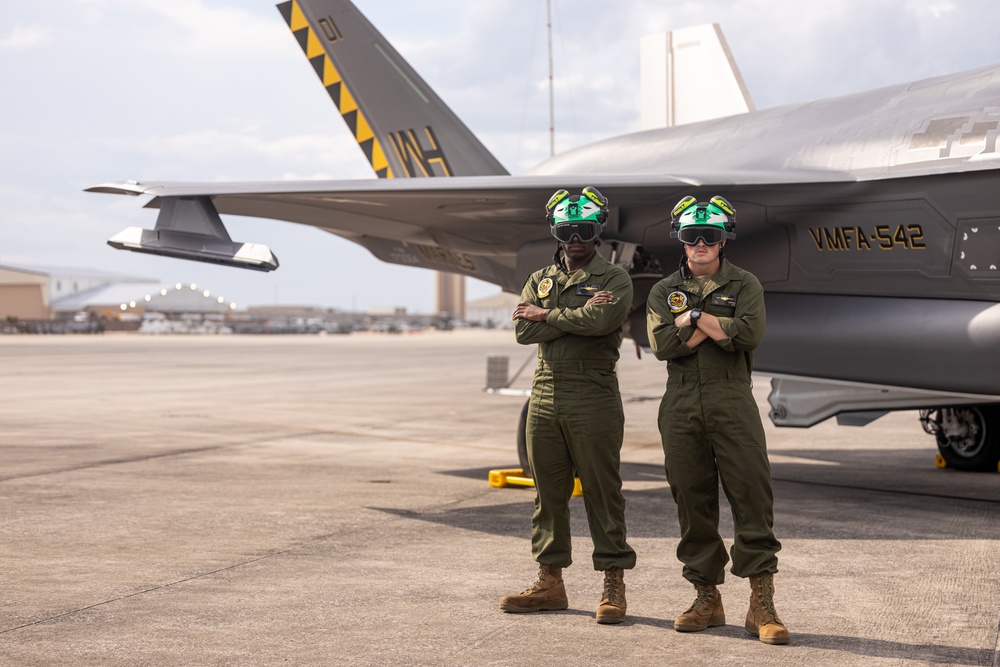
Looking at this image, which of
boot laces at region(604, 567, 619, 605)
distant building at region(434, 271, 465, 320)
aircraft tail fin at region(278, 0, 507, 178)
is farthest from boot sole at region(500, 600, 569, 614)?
distant building at region(434, 271, 465, 320)

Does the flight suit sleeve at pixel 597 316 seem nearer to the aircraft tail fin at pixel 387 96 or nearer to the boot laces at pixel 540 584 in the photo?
the boot laces at pixel 540 584

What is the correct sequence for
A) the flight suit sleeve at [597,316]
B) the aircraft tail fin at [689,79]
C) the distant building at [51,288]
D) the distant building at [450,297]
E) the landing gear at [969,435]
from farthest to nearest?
the distant building at [450,297] → the distant building at [51,288] → the aircraft tail fin at [689,79] → the landing gear at [969,435] → the flight suit sleeve at [597,316]

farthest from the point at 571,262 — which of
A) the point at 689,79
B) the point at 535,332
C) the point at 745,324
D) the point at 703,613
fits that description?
the point at 689,79

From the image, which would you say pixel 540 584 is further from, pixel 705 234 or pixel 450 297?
pixel 450 297

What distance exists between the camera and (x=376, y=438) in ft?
45.0

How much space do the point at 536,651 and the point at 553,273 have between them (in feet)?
6.57

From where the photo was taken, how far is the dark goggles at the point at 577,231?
5477mm

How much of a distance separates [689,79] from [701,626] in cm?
910

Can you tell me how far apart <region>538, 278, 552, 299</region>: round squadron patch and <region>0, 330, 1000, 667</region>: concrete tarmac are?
1657 millimetres

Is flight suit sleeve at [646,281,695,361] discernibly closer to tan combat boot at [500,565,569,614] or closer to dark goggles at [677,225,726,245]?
dark goggles at [677,225,726,245]

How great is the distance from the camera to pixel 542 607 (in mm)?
5359

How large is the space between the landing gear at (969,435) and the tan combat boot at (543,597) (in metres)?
6.40

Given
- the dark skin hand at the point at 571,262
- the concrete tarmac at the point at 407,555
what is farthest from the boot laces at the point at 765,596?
the dark skin hand at the point at 571,262

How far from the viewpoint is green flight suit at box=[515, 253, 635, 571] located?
17.4 ft
